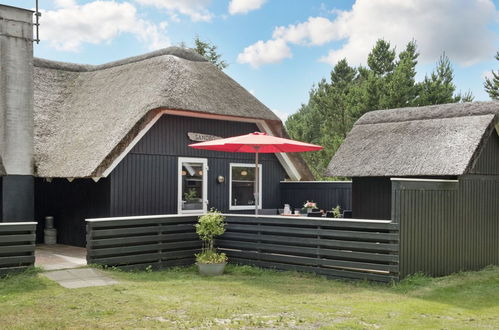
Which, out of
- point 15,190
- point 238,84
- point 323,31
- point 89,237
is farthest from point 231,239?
point 323,31

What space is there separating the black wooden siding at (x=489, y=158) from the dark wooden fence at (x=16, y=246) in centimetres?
825

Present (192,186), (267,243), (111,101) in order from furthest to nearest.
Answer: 1. (111,101)
2. (192,186)
3. (267,243)

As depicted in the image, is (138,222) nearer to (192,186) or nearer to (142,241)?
(142,241)

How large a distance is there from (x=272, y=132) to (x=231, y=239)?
18.7ft

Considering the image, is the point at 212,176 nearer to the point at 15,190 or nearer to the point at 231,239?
the point at 231,239

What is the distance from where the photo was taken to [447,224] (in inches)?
416

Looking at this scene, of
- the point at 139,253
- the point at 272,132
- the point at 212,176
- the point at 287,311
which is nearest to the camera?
the point at 287,311

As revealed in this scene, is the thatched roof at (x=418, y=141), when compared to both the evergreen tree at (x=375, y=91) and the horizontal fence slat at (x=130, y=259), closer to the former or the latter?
the horizontal fence slat at (x=130, y=259)

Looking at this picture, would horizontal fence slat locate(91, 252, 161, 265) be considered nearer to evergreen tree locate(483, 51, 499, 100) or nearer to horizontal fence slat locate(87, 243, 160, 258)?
horizontal fence slat locate(87, 243, 160, 258)

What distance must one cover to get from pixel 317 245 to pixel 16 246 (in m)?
5.04

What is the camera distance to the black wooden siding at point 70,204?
44.3 ft

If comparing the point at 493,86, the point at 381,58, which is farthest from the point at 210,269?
the point at 493,86

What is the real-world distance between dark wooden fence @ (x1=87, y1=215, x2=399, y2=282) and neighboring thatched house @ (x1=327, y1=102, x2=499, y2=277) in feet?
1.44

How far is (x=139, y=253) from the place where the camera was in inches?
424
